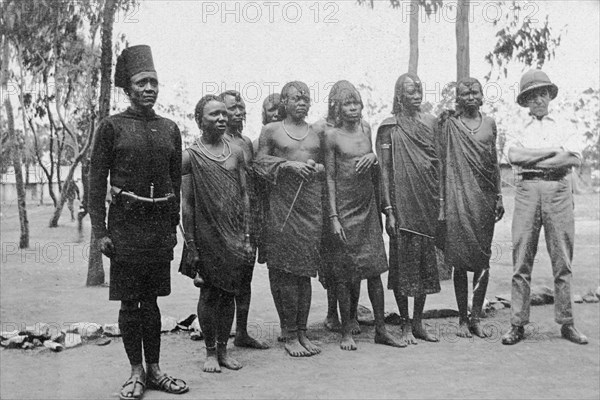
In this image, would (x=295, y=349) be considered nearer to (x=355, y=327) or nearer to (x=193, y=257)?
(x=355, y=327)

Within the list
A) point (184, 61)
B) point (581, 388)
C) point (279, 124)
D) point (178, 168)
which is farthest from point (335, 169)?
point (184, 61)

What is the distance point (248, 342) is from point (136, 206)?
1.79 m

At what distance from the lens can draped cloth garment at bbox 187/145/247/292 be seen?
4504 mm

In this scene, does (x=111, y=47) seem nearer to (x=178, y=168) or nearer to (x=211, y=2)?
(x=211, y=2)

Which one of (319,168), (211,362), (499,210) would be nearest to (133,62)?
(319,168)

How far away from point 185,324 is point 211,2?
193 inches

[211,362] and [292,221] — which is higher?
[292,221]

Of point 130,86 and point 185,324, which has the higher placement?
point 130,86

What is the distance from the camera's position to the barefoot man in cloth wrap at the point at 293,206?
16.2 feet

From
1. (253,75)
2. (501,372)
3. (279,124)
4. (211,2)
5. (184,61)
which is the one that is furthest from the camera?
(253,75)

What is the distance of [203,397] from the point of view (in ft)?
12.8

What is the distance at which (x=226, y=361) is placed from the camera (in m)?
4.58

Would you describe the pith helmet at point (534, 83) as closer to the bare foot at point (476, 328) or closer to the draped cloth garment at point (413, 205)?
the draped cloth garment at point (413, 205)

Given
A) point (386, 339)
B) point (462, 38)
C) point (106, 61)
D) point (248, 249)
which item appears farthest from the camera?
point (462, 38)
